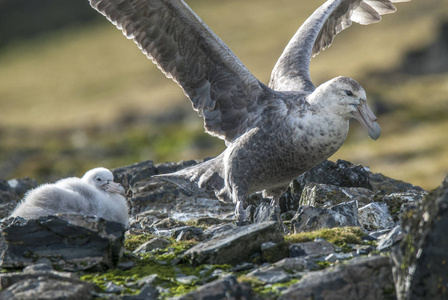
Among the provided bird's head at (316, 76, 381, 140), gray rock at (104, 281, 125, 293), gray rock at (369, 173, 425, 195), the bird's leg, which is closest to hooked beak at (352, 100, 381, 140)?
bird's head at (316, 76, 381, 140)

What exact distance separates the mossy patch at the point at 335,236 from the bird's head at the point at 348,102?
1560 millimetres

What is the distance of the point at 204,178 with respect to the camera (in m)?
9.09

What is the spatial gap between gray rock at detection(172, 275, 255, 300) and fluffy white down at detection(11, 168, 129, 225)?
9.03 feet

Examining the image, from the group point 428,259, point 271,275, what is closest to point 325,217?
point 271,275

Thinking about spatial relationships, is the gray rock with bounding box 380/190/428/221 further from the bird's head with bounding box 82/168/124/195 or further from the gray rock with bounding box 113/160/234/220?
the bird's head with bounding box 82/168/124/195

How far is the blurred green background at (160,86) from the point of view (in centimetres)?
3070

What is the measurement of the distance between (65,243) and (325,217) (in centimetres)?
281

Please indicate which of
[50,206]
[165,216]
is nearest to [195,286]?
[50,206]

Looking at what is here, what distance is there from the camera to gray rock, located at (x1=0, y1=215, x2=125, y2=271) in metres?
6.10

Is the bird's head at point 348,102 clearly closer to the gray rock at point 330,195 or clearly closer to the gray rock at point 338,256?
the gray rock at point 330,195

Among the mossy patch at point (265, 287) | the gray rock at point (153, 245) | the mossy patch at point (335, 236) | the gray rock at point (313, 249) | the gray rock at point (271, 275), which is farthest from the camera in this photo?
the gray rock at point (153, 245)

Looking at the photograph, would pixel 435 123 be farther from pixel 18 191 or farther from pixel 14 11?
pixel 14 11

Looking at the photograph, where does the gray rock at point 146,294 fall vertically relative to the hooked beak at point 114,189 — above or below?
below

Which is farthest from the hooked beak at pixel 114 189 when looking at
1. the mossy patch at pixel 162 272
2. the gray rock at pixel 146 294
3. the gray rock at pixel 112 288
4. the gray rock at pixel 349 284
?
the gray rock at pixel 349 284
